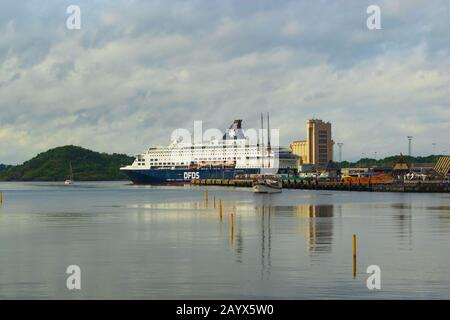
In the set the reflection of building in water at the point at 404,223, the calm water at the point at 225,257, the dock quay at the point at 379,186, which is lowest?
the calm water at the point at 225,257

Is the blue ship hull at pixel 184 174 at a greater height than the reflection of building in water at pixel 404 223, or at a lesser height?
greater

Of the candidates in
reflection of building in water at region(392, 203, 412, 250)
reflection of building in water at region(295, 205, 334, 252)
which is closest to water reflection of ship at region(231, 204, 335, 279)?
reflection of building in water at region(295, 205, 334, 252)

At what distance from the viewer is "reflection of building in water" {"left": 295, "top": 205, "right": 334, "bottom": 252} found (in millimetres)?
36094

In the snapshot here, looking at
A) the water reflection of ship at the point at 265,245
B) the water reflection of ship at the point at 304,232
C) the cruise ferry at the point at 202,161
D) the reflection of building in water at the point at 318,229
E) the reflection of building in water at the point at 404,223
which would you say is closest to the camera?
the water reflection of ship at the point at 265,245

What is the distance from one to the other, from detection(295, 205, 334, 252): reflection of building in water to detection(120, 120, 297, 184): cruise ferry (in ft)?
365

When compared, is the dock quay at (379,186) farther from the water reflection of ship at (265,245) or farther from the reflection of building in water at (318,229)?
the water reflection of ship at (265,245)

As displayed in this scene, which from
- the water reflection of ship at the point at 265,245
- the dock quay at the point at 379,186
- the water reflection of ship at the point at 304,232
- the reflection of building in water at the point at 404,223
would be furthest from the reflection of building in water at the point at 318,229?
the dock quay at the point at 379,186

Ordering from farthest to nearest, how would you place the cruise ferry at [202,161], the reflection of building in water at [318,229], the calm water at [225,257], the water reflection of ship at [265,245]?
the cruise ferry at [202,161] → the reflection of building in water at [318,229] → the water reflection of ship at [265,245] → the calm water at [225,257]

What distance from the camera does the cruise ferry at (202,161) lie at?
177 metres

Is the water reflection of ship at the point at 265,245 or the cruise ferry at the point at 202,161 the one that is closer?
the water reflection of ship at the point at 265,245

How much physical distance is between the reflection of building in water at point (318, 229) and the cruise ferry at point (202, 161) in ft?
365

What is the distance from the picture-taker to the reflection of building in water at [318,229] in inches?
1421
